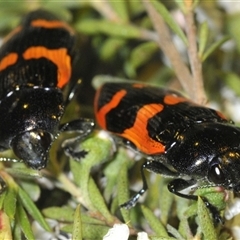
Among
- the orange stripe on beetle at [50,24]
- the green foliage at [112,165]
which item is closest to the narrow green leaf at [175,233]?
the green foliage at [112,165]

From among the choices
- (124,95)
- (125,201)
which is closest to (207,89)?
(124,95)

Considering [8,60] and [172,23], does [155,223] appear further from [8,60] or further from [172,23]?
[8,60]

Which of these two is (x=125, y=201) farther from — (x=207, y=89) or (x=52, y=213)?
(x=207, y=89)

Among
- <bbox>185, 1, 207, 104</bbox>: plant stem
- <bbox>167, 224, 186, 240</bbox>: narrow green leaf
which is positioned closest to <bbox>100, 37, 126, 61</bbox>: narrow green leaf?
<bbox>185, 1, 207, 104</bbox>: plant stem

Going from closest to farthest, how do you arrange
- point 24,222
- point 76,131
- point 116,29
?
point 24,222 < point 76,131 < point 116,29

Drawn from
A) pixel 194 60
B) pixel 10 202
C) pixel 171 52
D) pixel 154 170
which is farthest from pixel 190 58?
pixel 10 202

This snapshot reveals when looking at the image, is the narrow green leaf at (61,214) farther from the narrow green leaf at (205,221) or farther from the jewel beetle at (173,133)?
the narrow green leaf at (205,221)
